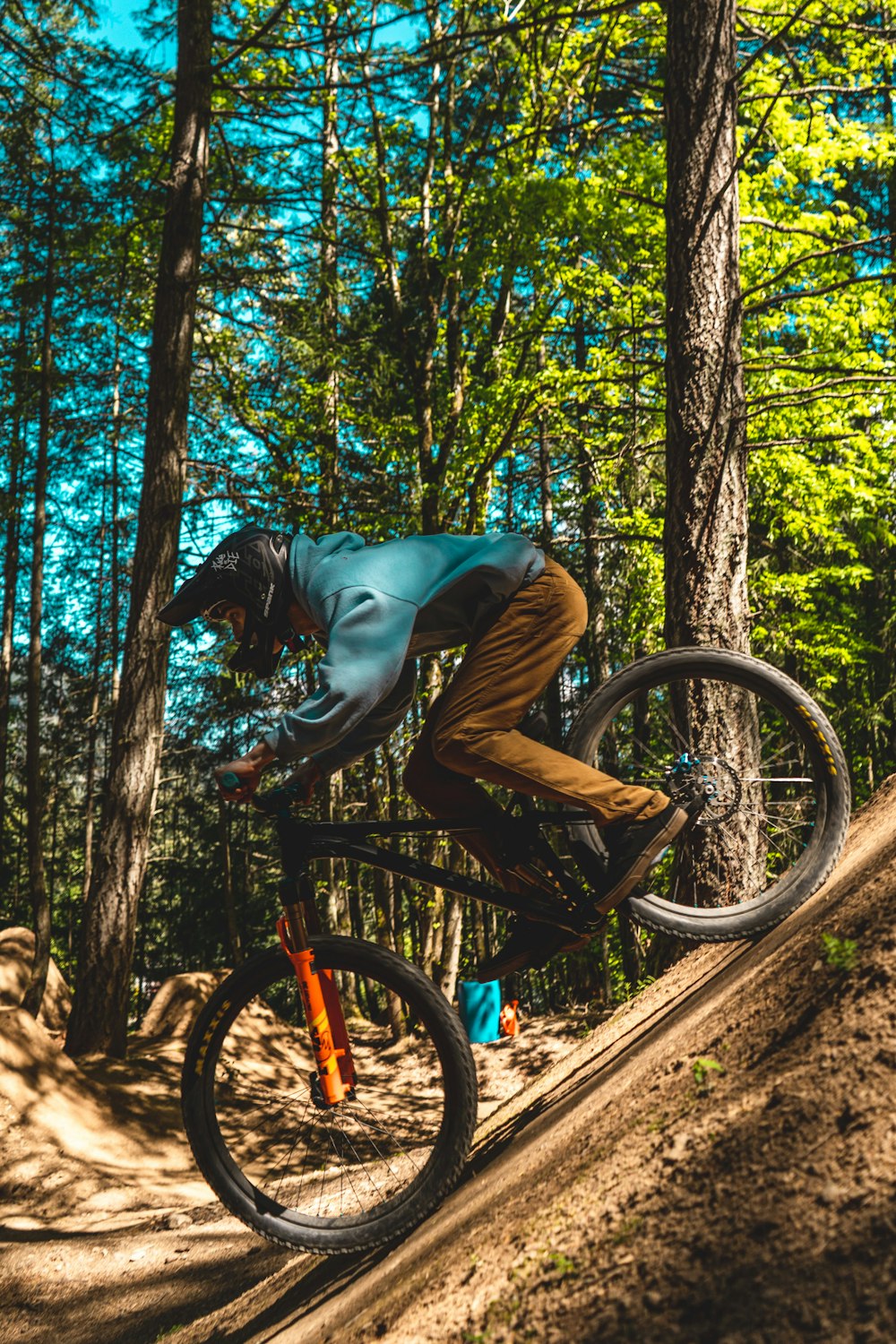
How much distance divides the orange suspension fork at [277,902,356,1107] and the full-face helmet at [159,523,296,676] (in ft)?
2.94

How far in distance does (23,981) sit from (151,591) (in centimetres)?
449

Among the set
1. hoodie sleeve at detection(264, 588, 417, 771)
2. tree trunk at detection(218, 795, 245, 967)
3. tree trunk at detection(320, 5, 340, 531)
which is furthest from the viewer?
tree trunk at detection(218, 795, 245, 967)

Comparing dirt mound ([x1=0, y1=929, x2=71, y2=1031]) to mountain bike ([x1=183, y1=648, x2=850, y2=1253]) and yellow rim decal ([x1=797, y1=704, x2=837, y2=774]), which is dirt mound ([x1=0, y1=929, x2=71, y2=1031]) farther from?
yellow rim decal ([x1=797, y1=704, x2=837, y2=774])

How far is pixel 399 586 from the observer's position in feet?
10.2

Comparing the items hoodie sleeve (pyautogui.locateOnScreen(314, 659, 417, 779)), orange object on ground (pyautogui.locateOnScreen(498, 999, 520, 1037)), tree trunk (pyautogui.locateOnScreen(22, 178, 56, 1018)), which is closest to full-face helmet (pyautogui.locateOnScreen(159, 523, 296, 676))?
hoodie sleeve (pyautogui.locateOnScreen(314, 659, 417, 779))

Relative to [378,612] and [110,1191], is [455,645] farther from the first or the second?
[110,1191]

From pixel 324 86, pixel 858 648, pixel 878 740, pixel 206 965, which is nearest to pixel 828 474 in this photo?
pixel 858 648

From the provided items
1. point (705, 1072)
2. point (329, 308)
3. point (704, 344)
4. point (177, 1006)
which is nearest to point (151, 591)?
point (177, 1006)

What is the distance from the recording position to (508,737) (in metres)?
3.27

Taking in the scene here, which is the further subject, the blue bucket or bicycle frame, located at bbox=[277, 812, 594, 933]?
the blue bucket

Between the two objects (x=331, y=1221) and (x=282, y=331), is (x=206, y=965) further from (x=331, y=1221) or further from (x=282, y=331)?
(x=331, y=1221)

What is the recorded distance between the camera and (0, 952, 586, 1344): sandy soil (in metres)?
3.97

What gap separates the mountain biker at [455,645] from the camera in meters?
3.10

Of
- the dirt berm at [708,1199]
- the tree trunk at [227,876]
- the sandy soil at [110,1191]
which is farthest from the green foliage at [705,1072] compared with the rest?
the tree trunk at [227,876]
